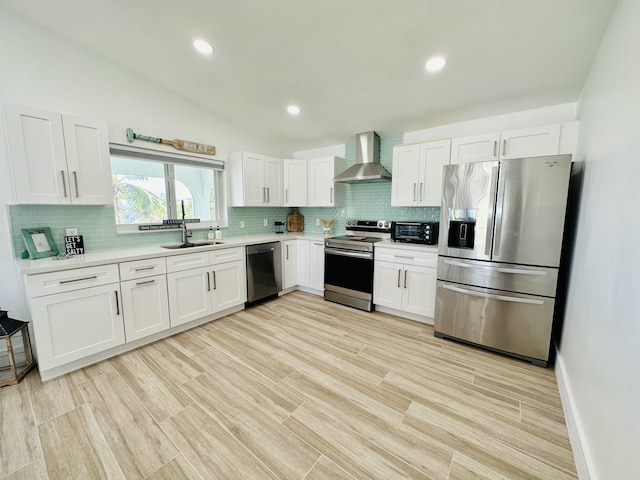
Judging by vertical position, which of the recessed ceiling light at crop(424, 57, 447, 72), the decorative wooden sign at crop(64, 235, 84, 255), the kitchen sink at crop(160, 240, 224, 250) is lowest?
the kitchen sink at crop(160, 240, 224, 250)

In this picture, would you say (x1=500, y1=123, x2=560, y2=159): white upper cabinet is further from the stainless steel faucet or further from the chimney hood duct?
the stainless steel faucet

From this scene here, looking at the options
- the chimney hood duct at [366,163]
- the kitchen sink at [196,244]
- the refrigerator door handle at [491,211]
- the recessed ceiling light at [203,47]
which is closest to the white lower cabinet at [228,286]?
the kitchen sink at [196,244]

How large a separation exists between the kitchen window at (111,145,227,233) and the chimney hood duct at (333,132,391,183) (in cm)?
187

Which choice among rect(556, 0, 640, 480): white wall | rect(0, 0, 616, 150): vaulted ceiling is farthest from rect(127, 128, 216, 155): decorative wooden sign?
rect(556, 0, 640, 480): white wall

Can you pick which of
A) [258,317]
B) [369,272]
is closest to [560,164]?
[369,272]

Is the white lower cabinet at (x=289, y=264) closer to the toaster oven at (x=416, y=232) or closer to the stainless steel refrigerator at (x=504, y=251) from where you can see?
the toaster oven at (x=416, y=232)

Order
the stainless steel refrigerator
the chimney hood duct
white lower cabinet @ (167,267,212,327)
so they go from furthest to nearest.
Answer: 1. the chimney hood duct
2. white lower cabinet @ (167,267,212,327)
3. the stainless steel refrigerator

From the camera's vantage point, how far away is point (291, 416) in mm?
1710

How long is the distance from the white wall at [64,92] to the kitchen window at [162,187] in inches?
9.0

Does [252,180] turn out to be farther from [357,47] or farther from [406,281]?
[406,281]

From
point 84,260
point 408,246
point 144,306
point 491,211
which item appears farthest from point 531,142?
point 84,260

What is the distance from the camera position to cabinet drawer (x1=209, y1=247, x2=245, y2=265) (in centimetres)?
305

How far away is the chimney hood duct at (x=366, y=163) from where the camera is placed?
349 cm

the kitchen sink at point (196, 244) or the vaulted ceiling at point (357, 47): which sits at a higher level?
the vaulted ceiling at point (357, 47)
